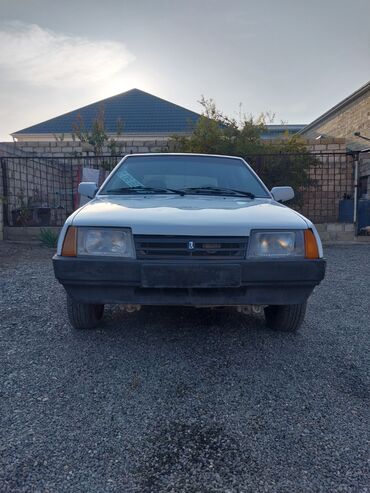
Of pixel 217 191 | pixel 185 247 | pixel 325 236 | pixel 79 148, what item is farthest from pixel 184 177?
pixel 79 148

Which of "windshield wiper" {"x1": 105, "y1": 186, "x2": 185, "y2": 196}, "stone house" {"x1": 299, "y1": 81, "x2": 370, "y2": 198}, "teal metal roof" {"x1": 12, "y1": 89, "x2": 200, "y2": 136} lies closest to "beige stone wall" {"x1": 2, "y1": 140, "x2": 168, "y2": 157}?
"windshield wiper" {"x1": 105, "y1": 186, "x2": 185, "y2": 196}

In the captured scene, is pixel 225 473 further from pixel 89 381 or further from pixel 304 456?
pixel 89 381

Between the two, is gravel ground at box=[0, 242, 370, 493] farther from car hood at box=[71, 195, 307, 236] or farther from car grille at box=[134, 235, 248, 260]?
car hood at box=[71, 195, 307, 236]

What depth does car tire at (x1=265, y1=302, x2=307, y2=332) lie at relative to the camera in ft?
9.73

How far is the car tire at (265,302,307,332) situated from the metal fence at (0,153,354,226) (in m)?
6.27

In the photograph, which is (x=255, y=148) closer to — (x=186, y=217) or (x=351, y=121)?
(x=186, y=217)

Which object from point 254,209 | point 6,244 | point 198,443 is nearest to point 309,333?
point 254,209

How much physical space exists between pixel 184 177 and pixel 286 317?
1.58m

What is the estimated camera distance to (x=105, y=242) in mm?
2492

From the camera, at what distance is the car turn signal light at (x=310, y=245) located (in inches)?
99.6

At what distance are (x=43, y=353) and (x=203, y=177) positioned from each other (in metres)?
2.07

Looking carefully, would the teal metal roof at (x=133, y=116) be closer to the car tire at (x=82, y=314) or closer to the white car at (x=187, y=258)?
the car tire at (x=82, y=314)

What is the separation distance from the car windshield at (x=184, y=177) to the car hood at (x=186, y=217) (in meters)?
0.38

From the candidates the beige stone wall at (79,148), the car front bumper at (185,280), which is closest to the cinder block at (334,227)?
the beige stone wall at (79,148)
